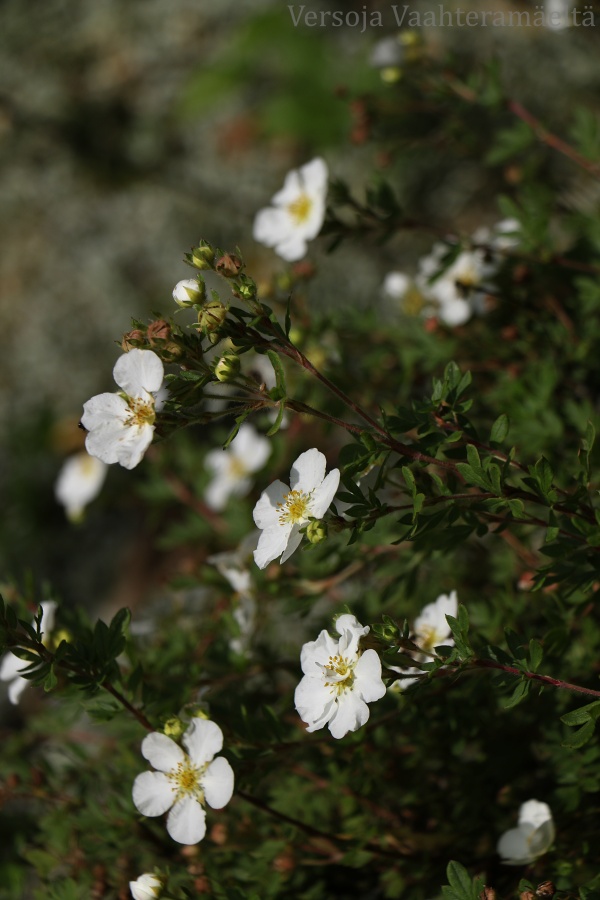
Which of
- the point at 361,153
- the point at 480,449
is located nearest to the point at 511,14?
the point at 361,153

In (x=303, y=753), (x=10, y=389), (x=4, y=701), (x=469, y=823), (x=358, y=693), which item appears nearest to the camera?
(x=358, y=693)

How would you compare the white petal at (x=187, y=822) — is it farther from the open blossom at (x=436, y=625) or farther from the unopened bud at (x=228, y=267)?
the unopened bud at (x=228, y=267)

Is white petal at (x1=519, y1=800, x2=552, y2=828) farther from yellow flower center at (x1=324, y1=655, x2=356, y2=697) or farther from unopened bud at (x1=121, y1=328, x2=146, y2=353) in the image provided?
unopened bud at (x1=121, y1=328, x2=146, y2=353)

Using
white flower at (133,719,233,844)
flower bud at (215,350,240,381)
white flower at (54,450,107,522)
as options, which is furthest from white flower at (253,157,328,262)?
white flower at (133,719,233,844)

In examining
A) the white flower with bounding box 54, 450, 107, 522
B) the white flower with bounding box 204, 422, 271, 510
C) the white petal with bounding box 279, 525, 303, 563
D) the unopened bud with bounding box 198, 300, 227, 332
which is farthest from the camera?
the white flower with bounding box 54, 450, 107, 522

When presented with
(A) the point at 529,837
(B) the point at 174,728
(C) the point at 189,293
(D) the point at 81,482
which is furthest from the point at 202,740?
(D) the point at 81,482

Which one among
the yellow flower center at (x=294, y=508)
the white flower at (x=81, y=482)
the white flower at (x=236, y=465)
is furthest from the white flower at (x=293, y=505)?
the white flower at (x=81, y=482)

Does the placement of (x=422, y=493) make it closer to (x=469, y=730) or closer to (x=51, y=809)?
(x=469, y=730)
